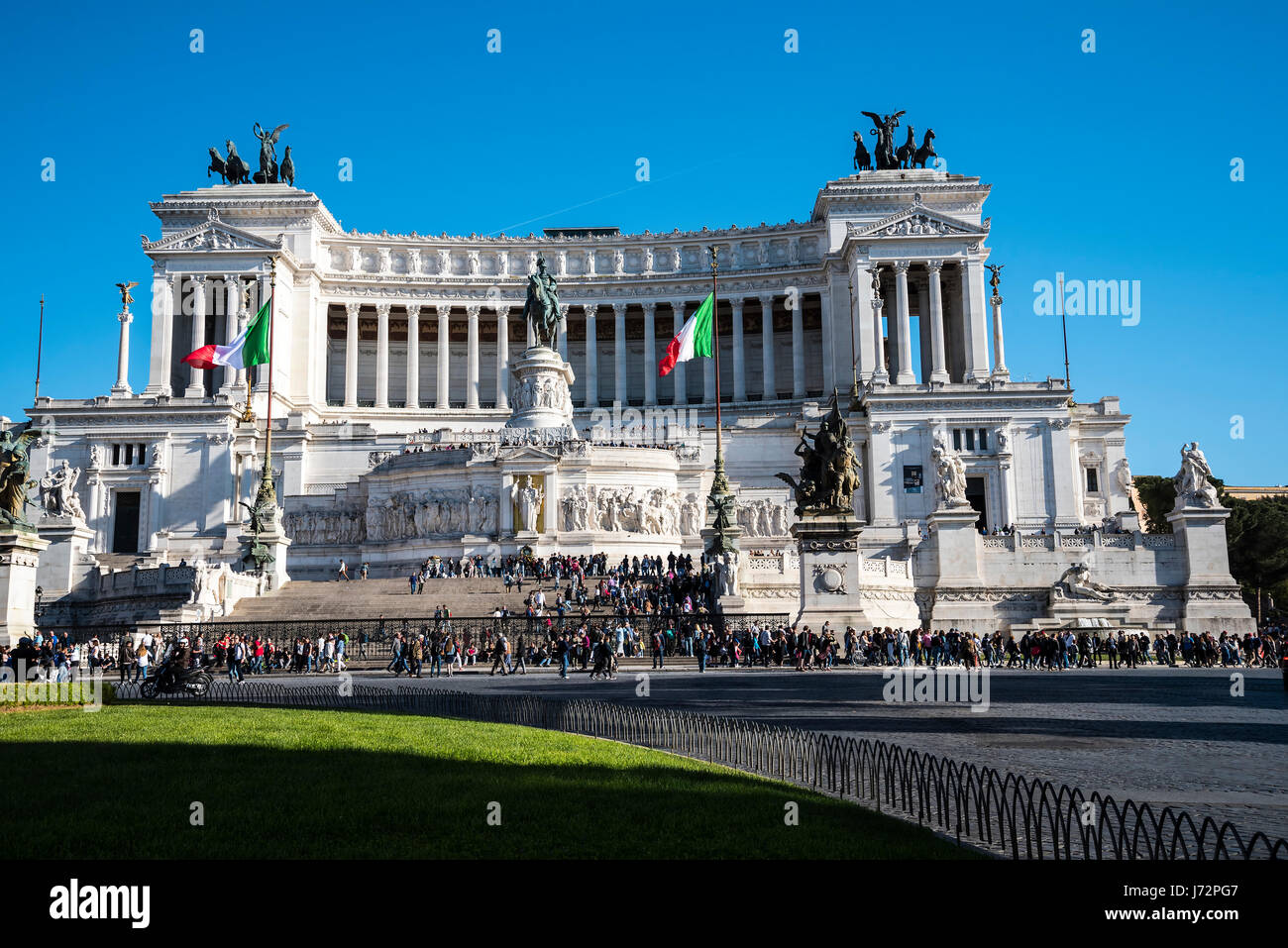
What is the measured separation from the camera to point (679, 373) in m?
104

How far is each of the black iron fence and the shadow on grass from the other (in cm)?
60

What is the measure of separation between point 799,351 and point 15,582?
73604 mm

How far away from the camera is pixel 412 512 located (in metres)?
64.4

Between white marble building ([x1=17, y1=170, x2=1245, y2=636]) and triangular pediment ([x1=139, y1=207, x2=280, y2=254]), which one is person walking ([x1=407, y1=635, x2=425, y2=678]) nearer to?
white marble building ([x1=17, y1=170, x2=1245, y2=636])

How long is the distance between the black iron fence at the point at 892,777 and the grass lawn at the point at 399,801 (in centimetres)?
57

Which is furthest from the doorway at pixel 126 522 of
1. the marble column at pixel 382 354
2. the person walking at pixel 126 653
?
the person walking at pixel 126 653

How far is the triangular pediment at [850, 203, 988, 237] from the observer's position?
90375mm

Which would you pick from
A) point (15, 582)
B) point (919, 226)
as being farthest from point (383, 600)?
point (919, 226)

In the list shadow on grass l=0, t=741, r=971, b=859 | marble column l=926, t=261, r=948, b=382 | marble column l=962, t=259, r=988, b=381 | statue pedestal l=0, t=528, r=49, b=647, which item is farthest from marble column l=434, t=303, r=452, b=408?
shadow on grass l=0, t=741, r=971, b=859

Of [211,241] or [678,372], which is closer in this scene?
[211,241]

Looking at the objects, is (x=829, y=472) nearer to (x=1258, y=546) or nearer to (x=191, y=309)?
(x=1258, y=546)

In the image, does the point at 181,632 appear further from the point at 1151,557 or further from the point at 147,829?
the point at 1151,557

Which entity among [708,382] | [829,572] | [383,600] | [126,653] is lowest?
[126,653]
